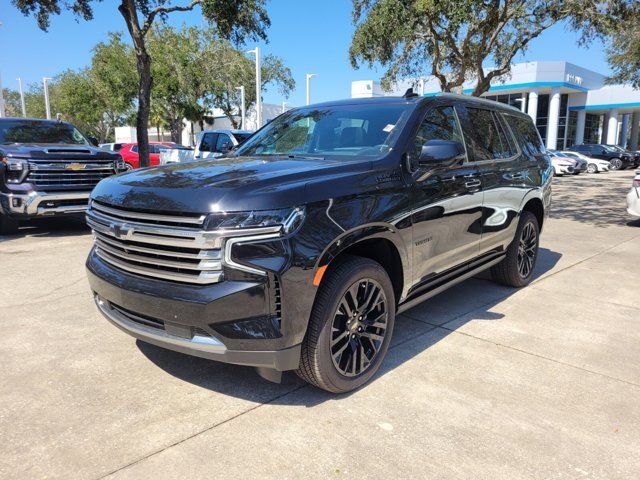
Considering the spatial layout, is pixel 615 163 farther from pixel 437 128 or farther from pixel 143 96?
pixel 437 128

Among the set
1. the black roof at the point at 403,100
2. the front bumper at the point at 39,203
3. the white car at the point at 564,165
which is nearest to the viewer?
the black roof at the point at 403,100

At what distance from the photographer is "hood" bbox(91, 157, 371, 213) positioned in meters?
2.63

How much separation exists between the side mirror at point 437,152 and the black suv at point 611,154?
34367 millimetres

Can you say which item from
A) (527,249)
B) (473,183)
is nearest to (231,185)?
(473,183)

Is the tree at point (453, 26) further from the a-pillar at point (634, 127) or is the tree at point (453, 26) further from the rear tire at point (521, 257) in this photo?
the a-pillar at point (634, 127)

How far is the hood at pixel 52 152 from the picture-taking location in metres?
8.00

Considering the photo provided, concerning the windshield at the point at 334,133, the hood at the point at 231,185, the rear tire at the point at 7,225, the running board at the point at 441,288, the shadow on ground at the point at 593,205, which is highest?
the windshield at the point at 334,133

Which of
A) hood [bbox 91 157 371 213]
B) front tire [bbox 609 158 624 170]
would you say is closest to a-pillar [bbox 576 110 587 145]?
front tire [bbox 609 158 624 170]

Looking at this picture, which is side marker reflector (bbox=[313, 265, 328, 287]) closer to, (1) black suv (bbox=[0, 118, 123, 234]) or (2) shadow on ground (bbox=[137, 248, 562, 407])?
(2) shadow on ground (bbox=[137, 248, 562, 407])

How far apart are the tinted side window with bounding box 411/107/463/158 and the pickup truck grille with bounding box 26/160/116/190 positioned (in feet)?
21.6

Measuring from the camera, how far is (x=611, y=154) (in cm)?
3319

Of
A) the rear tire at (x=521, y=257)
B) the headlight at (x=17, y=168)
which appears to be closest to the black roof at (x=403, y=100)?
the rear tire at (x=521, y=257)

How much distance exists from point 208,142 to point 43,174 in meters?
5.62

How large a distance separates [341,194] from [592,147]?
3651 cm
